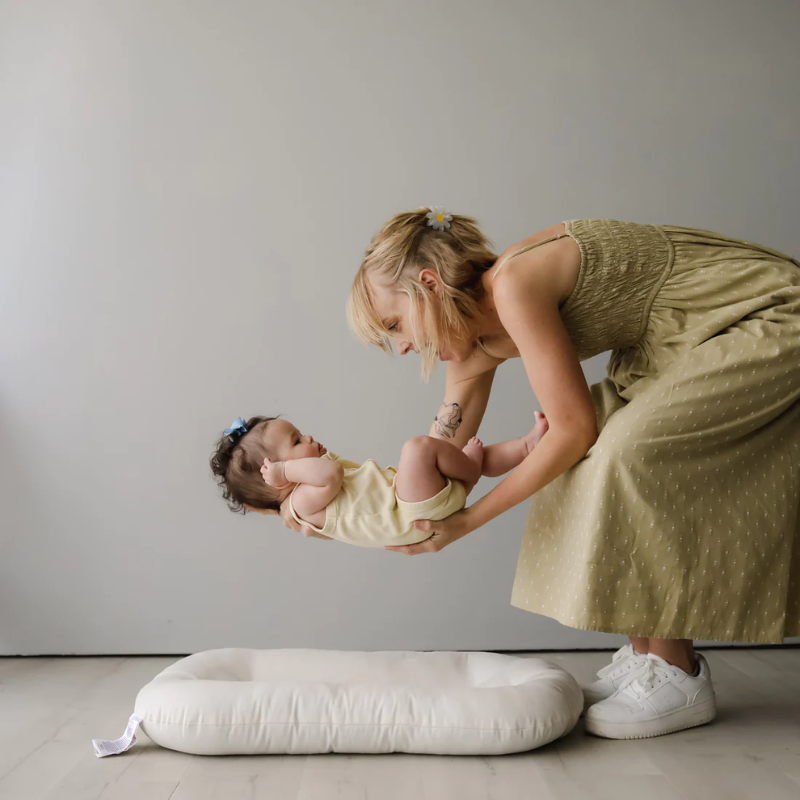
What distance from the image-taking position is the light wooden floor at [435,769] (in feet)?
4.80

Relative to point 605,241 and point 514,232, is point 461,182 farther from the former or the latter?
point 605,241

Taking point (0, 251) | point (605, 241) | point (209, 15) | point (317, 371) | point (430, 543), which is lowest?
point (430, 543)

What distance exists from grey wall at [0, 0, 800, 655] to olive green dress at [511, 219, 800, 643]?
867mm

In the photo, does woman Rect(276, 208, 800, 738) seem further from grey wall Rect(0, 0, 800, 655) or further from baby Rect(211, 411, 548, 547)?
grey wall Rect(0, 0, 800, 655)

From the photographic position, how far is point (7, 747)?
5.74 feet

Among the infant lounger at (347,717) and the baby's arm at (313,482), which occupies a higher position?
the baby's arm at (313,482)

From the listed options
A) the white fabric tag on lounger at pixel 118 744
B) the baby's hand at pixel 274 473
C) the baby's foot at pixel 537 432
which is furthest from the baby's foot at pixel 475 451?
the white fabric tag on lounger at pixel 118 744

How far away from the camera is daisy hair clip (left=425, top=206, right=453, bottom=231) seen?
1.80 meters

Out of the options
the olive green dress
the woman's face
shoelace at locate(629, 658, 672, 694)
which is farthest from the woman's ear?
shoelace at locate(629, 658, 672, 694)

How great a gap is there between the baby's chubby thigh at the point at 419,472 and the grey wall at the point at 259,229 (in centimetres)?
88

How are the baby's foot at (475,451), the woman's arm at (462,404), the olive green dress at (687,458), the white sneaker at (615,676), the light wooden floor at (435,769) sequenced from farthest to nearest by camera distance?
the woman's arm at (462,404)
the baby's foot at (475,451)
the white sneaker at (615,676)
the olive green dress at (687,458)
the light wooden floor at (435,769)

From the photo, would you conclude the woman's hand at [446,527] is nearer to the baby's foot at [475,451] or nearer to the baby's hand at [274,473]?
the baby's foot at [475,451]

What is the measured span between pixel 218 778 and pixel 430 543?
0.65 meters

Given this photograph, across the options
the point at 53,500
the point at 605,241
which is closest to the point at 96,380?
the point at 53,500
